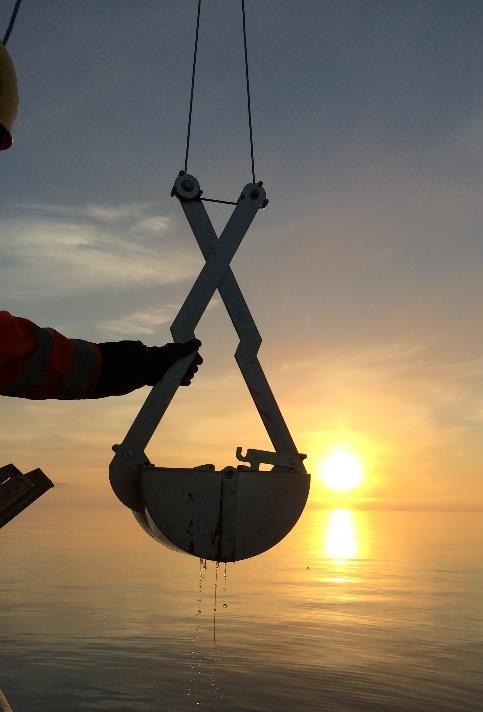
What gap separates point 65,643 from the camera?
95.6 ft

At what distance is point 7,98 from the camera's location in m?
3.66

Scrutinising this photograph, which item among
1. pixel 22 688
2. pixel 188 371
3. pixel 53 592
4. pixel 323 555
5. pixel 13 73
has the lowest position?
pixel 22 688

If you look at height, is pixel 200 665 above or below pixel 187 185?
below

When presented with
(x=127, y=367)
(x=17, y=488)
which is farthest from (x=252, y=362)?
(x=17, y=488)

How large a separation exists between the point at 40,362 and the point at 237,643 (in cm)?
3154

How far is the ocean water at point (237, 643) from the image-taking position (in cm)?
2109

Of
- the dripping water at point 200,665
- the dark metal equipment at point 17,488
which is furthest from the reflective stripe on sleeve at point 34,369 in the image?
the dripping water at point 200,665

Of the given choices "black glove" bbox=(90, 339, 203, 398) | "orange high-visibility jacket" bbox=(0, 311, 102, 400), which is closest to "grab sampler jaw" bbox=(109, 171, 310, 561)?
"black glove" bbox=(90, 339, 203, 398)

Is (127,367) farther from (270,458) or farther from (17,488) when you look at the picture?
(270,458)

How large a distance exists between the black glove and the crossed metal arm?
1189 millimetres

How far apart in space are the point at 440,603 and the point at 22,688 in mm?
37033

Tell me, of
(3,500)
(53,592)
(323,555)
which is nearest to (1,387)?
(3,500)

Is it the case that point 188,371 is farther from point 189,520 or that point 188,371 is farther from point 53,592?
point 53,592

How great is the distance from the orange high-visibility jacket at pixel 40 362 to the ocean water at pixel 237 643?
3.16m
